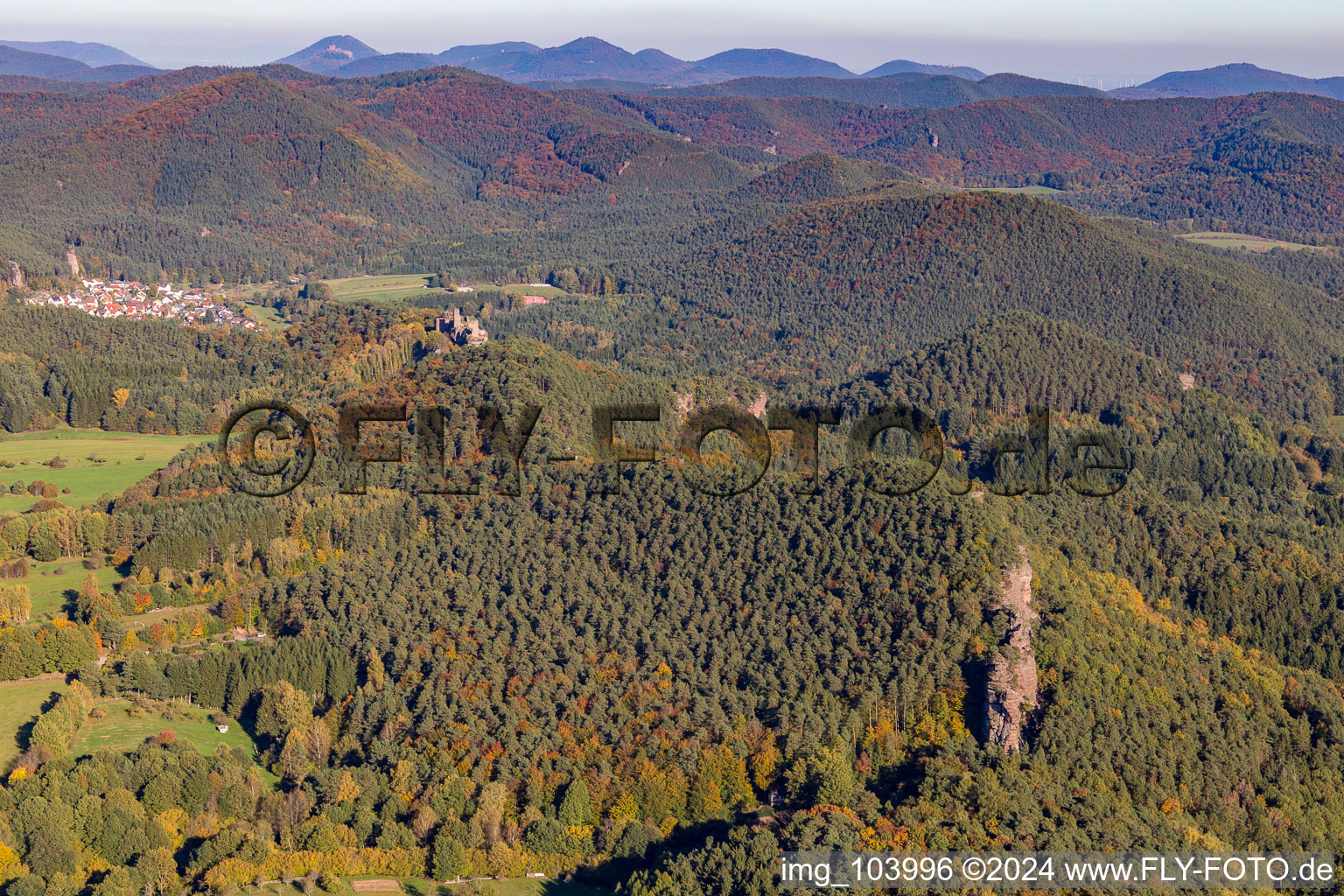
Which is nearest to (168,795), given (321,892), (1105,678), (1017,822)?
(321,892)

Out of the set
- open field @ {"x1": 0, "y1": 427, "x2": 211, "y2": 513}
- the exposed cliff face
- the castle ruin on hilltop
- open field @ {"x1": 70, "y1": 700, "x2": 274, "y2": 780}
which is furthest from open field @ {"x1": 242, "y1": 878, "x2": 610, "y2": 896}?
the castle ruin on hilltop

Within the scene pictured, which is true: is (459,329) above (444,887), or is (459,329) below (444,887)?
above

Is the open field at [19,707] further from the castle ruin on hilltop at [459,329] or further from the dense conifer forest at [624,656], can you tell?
the castle ruin on hilltop at [459,329]

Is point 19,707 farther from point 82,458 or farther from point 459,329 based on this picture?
point 459,329

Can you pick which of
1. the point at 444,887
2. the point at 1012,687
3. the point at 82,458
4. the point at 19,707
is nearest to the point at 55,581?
the point at 19,707

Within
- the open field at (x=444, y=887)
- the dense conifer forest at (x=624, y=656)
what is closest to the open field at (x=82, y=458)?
the dense conifer forest at (x=624, y=656)

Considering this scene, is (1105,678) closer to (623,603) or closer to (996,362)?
(623,603)

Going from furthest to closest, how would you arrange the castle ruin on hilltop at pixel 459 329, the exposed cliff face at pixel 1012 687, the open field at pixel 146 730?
the castle ruin on hilltop at pixel 459 329 → the open field at pixel 146 730 → the exposed cliff face at pixel 1012 687
